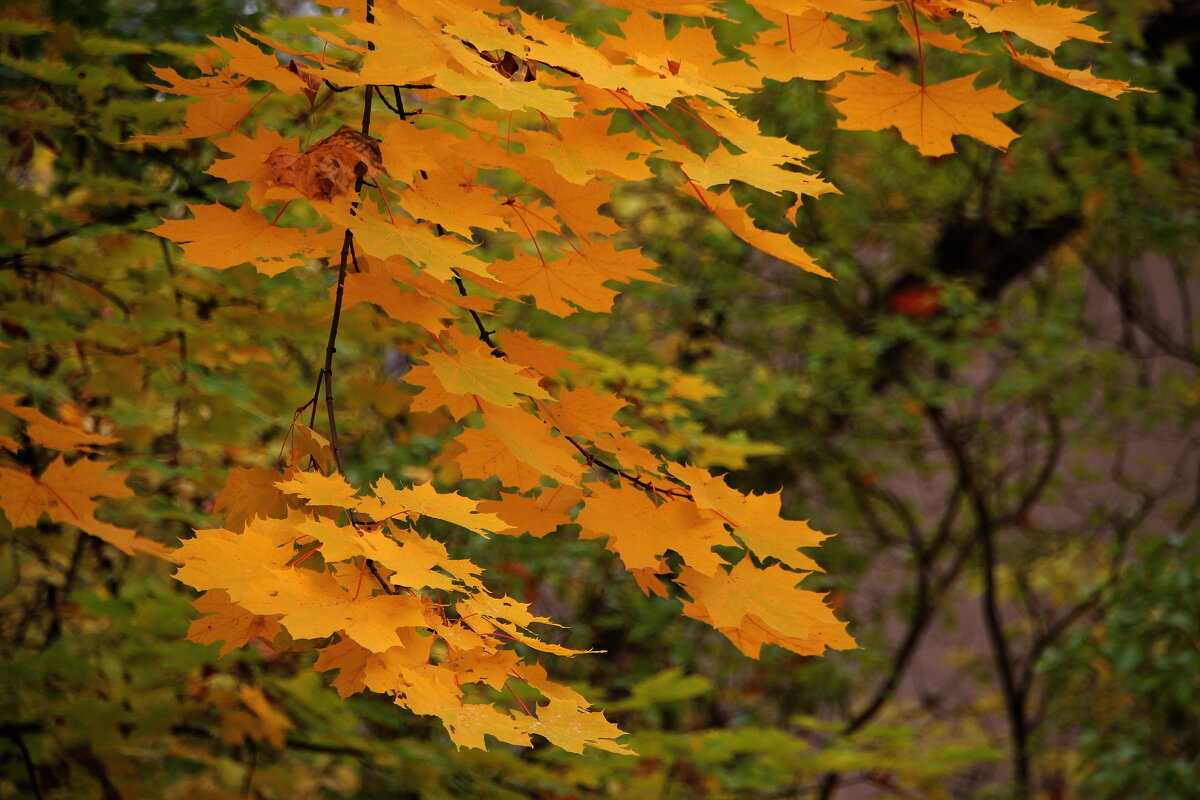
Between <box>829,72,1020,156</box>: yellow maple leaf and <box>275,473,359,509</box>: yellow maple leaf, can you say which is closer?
<box>275,473,359,509</box>: yellow maple leaf

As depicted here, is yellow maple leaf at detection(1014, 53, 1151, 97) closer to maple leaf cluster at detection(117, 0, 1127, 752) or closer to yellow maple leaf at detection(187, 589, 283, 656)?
maple leaf cluster at detection(117, 0, 1127, 752)

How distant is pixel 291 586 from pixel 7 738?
147 cm

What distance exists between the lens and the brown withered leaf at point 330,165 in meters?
1.01

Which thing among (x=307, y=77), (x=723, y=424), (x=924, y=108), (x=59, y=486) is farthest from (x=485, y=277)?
(x=723, y=424)

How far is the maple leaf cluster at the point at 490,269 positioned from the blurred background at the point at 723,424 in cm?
57

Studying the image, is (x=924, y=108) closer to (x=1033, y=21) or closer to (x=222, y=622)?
(x=1033, y=21)

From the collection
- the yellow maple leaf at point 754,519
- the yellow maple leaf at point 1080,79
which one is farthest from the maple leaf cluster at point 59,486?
the yellow maple leaf at point 1080,79

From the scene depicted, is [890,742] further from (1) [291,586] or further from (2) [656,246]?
(2) [656,246]

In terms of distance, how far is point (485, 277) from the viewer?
1.08 meters

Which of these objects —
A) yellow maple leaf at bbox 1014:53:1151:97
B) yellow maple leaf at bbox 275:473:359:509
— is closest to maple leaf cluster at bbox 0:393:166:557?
yellow maple leaf at bbox 275:473:359:509

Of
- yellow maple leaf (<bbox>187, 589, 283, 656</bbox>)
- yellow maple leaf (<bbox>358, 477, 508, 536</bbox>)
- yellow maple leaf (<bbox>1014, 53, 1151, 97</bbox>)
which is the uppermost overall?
yellow maple leaf (<bbox>1014, 53, 1151, 97</bbox>)

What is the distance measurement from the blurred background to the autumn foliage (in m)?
0.58

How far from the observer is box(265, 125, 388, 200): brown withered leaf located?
3.31ft

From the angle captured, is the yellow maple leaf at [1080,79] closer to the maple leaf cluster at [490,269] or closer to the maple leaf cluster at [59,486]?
the maple leaf cluster at [490,269]
